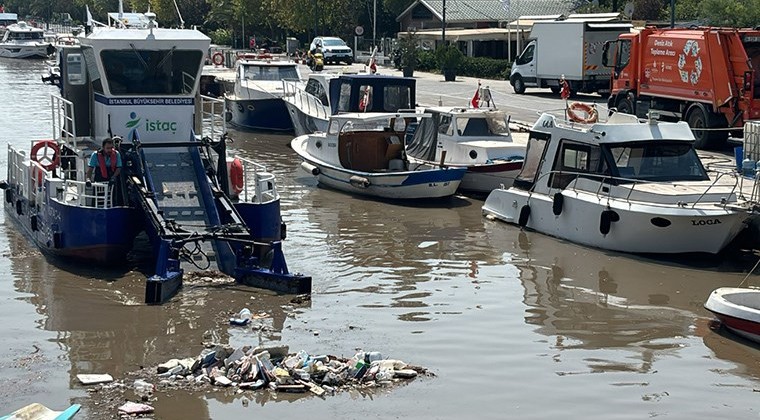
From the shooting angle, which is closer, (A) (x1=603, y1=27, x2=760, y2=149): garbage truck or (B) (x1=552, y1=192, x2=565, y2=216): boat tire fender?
(B) (x1=552, y1=192, x2=565, y2=216): boat tire fender

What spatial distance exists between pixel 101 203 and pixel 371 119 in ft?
27.3

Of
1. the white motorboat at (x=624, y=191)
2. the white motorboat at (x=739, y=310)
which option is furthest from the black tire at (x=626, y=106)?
the white motorboat at (x=739, y=310)

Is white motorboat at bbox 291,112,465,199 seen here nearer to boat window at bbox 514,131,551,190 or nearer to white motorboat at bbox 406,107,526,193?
white motorboat at bbox 406,107,526,193

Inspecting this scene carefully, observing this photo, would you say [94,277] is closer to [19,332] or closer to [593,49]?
[19,332]

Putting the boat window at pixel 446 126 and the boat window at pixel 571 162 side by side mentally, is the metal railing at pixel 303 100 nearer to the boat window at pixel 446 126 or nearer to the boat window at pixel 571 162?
the boat window at pixel 446 126

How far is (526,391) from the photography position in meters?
12.1

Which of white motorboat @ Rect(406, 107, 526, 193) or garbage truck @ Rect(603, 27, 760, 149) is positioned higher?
garbage truck @ Rect(603, 27, 760, 149)

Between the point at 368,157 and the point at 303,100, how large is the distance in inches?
350

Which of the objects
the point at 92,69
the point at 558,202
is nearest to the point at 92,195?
the point at 92,69

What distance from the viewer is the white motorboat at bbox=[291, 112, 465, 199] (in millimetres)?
23547

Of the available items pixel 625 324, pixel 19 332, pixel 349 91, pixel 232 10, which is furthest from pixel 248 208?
pixel 232 10

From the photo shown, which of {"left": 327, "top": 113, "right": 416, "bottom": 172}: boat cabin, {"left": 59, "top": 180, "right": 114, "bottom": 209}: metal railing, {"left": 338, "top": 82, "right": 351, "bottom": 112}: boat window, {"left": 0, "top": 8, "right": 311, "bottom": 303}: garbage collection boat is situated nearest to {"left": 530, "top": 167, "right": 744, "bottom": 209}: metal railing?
{"left": 0, "top": 8, "right": 311, "bottom": 303}: garbage collection boat

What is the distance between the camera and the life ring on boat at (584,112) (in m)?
20.8

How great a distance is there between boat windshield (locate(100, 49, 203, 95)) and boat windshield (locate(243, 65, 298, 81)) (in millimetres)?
19176
